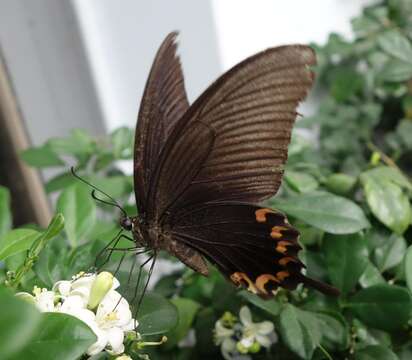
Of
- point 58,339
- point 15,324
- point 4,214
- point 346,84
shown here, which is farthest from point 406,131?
point 15,324

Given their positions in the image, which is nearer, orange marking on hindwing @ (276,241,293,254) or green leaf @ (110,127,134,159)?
orange marking on hindwing @ (276,241,293,254)

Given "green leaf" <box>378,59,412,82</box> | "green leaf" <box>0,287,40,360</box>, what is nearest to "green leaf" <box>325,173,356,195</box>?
"green leaf" <box>378,59,412,82</box>

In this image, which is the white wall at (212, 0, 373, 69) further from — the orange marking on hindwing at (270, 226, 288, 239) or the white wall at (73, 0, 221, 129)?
the orange marking on hindwing at (270, 226, 288, 239)

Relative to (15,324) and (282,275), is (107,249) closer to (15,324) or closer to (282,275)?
(282,275)

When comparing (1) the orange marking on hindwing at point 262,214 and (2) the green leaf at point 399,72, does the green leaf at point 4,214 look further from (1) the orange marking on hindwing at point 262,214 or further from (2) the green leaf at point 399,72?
(2) the green leaf at point 399,72

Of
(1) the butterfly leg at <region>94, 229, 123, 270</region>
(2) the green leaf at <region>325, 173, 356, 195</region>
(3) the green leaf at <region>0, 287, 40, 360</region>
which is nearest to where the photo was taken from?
(3) the green leaf at <region>0, 287, 40, 360</region>

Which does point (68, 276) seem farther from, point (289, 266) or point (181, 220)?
point (289, 266)
